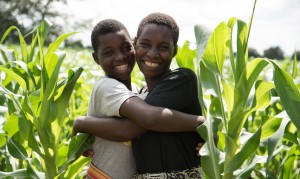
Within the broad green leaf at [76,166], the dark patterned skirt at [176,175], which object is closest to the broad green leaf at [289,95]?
the dark patterned skirt at [176,175]

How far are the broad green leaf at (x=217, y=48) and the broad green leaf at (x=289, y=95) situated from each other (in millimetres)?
204

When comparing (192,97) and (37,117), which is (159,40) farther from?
(37,117)

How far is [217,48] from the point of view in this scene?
67.7 inches

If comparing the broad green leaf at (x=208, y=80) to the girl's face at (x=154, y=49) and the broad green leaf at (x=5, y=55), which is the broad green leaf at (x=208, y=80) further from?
the broad green leaf at (x=5, y=55)

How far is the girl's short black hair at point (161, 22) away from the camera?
198cm

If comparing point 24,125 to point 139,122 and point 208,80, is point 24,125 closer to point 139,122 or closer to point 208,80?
point 139,122

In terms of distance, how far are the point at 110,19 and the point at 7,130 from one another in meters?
0.65

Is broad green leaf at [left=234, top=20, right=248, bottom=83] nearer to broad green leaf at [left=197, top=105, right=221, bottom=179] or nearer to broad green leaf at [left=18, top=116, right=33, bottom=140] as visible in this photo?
broad green leaf at [left=197, top=105, right=221, bottom=179]

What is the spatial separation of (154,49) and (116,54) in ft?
0.69

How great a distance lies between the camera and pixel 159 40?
195 centimetres

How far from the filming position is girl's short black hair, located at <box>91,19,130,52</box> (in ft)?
6.93

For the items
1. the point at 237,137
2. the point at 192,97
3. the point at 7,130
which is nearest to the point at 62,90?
the point at 7,130

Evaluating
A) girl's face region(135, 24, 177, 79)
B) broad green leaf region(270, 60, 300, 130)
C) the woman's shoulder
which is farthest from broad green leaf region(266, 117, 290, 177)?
girl's face region(135, 24, 177, 79)

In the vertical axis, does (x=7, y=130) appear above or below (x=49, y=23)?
below
